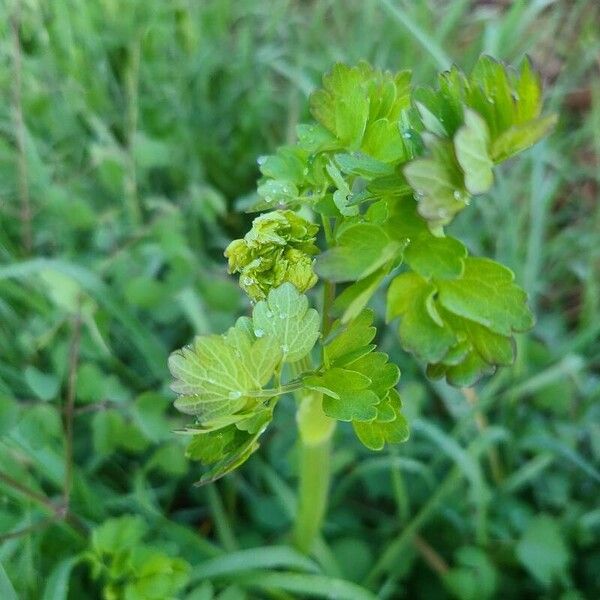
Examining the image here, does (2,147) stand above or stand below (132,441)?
above

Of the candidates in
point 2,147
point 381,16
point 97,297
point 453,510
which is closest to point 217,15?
point 381,16

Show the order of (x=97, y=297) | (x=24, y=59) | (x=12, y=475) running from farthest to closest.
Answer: (x=24, y=59), (x=97, y=297), (x=12, y=475)

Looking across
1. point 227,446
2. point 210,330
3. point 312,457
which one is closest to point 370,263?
point 227,446

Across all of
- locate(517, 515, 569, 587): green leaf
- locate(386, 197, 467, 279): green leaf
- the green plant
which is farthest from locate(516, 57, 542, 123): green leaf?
locate(517, 515, 569, 587): green leaf

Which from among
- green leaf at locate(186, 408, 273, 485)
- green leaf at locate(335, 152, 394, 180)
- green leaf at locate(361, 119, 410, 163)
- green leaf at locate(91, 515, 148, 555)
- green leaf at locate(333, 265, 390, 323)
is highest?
green leaf at locate(335, 152, 394, 180)

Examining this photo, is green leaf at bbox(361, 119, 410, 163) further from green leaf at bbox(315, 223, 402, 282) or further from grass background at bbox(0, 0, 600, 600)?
grass background at bbox(0, 0, 600, 600)

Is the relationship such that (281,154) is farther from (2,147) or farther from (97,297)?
(2,147)
